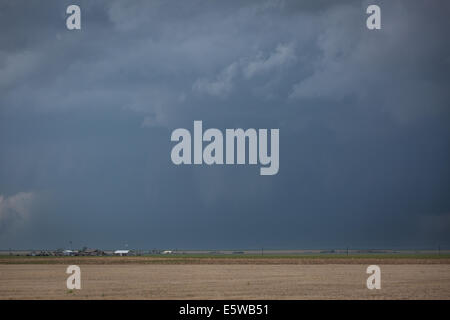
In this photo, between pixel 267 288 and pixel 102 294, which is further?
pixel 267 288

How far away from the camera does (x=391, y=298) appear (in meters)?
41.3

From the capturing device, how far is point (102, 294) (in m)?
44.1

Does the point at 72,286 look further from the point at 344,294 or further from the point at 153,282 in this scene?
the point at 344,294

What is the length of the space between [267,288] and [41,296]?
18111 millimetres

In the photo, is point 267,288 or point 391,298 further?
point 267,288
